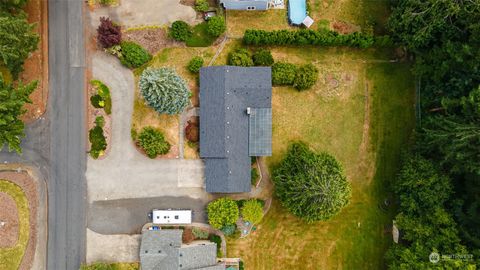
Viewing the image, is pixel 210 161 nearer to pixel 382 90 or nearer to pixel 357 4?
pixel 382 90

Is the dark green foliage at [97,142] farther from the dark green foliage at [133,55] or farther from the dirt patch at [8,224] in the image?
the dirt patch at [8,224]

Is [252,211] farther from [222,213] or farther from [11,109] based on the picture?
[11,109]

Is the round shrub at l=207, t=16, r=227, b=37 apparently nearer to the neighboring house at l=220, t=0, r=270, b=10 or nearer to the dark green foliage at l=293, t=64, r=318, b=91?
the neighboring house at l=220, t=0, r=270, b=10

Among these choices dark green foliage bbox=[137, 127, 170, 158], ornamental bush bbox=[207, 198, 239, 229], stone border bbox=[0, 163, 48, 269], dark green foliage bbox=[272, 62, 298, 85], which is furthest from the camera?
stone border bbox=[0, 163, 48, 269]

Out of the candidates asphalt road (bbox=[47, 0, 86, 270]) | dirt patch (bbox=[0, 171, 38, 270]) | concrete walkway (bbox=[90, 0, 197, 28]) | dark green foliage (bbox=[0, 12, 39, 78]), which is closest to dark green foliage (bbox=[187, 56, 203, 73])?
concrete walkway (bbox=[90, 0, 197, 28])

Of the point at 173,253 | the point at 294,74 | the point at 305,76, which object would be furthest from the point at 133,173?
the point at 305,76

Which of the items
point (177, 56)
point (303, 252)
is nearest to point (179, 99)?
point (177, 56)

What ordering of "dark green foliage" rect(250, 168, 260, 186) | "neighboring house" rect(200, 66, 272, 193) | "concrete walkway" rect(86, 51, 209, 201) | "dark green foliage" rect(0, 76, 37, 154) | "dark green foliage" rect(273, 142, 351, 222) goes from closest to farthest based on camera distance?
"dark green foliage" rect(0, 76, 37, 154), "dark green foliage" rect(273, 142, 351, 222), "neighboring house" rect(200, 66, 272, 193), "dark green foliage" rect(250, 168, 260, 186), "concrete walkway" rect(86, 51, 209, 201)
